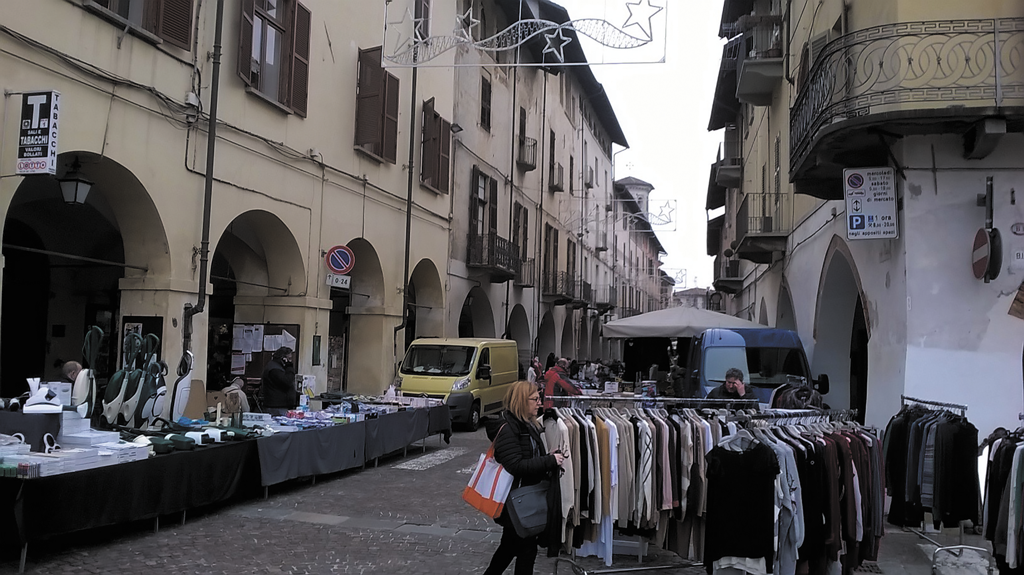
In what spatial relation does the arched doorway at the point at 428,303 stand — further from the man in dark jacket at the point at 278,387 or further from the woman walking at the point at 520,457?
the woman walking at the point at 520,457

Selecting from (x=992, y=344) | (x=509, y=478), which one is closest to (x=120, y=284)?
(x=509, y=478)

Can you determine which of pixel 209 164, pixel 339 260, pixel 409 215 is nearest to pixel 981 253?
pixel 209 164

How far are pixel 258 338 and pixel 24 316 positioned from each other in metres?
4.45

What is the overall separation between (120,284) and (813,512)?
30.3 feet

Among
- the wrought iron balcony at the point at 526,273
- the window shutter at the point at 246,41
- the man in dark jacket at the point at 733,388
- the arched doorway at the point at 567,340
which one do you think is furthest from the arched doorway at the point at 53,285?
the arched doorway at the point at 567,340

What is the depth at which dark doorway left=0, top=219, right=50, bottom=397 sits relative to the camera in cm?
1413

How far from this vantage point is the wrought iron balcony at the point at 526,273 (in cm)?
2679

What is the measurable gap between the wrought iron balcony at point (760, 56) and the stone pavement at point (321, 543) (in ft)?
37.4

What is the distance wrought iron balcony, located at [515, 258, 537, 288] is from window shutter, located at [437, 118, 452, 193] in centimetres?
663

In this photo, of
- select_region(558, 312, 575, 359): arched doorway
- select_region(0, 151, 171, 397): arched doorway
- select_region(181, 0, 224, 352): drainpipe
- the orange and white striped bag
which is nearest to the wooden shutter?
select_region(0, 151, 171, 397): arched doorway

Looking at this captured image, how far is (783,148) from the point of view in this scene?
16.7m

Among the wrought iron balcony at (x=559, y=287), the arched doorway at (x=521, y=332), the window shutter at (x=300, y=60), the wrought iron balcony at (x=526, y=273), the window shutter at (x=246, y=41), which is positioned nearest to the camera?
the window shutter at (x=246, y=41)

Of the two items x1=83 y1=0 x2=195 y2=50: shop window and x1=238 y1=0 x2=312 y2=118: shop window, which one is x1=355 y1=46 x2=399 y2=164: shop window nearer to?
x1=238 y1=0 x2=312 y2=118: shop window

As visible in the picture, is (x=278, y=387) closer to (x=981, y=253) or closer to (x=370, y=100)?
(x=370, y=100)
